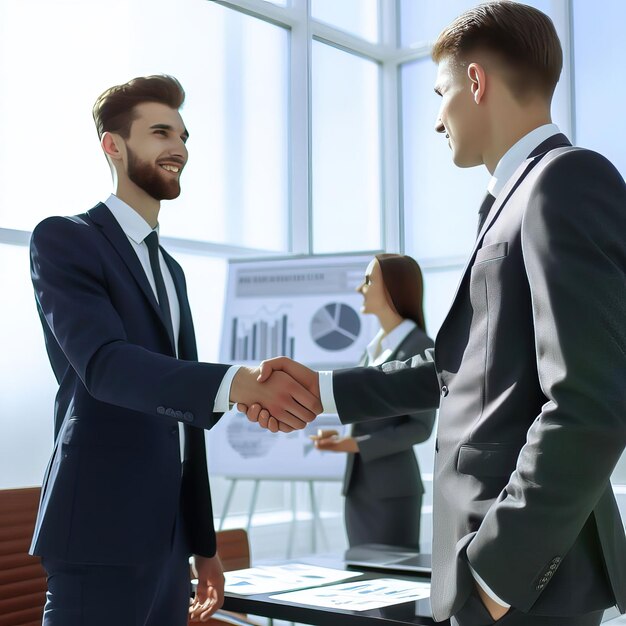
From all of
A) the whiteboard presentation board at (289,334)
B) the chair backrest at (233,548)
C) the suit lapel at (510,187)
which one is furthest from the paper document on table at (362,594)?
the whiteboard presentation board at (289,334)

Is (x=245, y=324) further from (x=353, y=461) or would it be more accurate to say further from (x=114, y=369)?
(x=114, y=369)

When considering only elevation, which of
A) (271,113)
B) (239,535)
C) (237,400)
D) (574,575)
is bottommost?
(239,535)

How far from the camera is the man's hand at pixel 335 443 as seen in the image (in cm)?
352

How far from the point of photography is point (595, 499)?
108cm

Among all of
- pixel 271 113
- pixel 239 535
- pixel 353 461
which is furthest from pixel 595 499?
pixel 271 113

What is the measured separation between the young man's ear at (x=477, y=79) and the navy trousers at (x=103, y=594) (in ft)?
3.65

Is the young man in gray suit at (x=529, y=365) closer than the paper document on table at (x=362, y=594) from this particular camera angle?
Yes

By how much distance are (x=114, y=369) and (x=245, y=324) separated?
3270 millimetres

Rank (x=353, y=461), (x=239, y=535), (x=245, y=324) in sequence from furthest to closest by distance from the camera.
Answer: (x=245, y=324) < (x=353, y=461) < (x=239, y=535)

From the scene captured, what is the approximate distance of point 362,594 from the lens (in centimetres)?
168

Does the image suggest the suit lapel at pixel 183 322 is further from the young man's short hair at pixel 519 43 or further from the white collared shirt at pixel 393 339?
the white collared shirt at pixel 393 339

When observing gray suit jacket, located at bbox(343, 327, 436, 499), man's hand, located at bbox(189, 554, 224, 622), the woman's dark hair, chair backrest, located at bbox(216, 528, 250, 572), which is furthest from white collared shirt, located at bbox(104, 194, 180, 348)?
the woman's dark hair

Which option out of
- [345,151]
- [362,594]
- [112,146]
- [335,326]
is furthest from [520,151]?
[345,151]

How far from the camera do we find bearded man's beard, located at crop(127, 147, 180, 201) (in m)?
2.03
